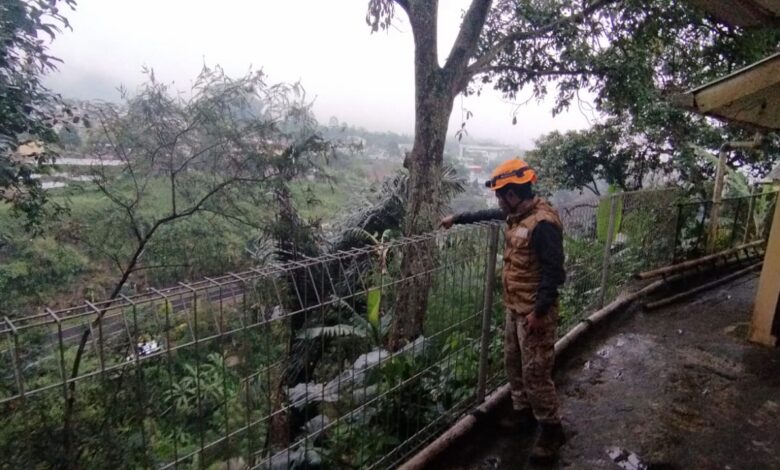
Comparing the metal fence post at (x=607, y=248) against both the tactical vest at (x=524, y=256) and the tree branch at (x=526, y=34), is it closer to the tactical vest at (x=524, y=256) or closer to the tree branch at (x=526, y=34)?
the tactical vest at (x=524, y=256)

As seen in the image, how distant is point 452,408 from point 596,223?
2807 mm

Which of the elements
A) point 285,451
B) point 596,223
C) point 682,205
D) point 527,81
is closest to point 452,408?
point 285,451

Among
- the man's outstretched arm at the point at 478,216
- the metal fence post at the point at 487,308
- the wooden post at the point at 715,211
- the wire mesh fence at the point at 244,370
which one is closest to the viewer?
the wire mesh fence at the point at 244,370

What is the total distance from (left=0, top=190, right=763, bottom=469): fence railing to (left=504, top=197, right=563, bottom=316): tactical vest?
25 centimetres

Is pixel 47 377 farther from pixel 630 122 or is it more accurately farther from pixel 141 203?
pixel 630 122

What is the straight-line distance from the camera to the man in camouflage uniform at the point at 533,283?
2727 mm

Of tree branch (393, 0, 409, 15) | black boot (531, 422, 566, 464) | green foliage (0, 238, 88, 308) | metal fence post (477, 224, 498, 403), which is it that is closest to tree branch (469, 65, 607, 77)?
tree branch (393, 0, 409, 15)

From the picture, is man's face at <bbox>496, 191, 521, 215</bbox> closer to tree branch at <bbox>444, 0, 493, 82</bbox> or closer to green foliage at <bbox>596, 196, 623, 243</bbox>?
green foliage at <bbox>596, 196, 623, 243</bbox>

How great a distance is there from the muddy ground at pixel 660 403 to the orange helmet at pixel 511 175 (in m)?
1.72

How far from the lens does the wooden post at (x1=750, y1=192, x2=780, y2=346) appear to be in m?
4.52

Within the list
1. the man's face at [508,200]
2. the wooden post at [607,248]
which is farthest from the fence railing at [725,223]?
the man's face at [508,200]

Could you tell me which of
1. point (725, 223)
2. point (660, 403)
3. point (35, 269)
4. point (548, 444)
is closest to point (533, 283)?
point (548, 444)

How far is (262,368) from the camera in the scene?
200cm

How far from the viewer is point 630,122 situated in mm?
12492
